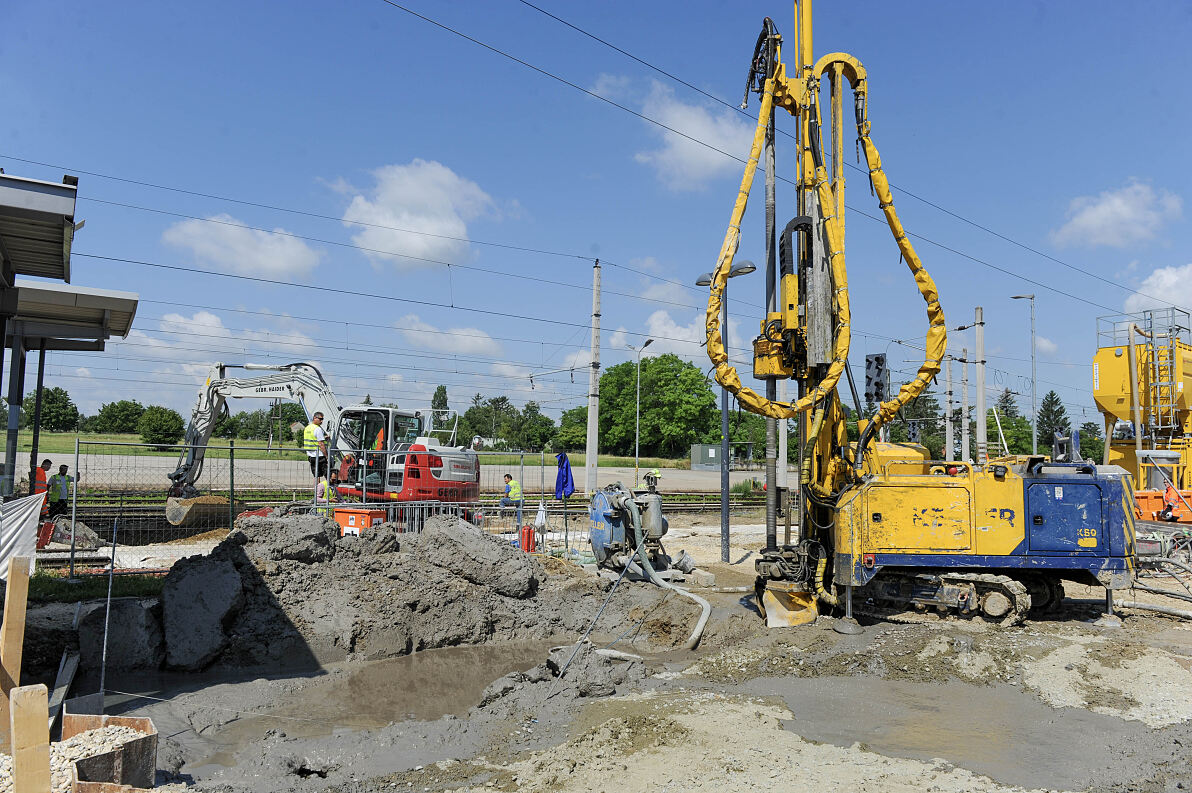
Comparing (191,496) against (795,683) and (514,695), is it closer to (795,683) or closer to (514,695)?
(514,695)

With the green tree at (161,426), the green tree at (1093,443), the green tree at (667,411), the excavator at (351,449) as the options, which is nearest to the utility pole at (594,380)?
the excavator at (351,449)

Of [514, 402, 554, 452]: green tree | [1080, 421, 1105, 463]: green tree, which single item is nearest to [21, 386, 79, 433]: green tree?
[514, 402, 554, 452]: green tree

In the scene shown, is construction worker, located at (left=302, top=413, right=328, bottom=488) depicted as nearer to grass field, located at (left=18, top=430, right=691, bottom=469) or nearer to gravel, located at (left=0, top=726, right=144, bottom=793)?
grass field, located at (left=18, top=430, right=691, bottom=469)

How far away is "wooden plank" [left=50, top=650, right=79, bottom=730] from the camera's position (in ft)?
19.9

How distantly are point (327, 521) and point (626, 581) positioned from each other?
186 inches

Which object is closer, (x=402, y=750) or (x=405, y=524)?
(x=402, y=750)

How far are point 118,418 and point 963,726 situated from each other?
62376mm

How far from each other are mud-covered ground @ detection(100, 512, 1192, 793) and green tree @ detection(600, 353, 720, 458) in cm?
6764

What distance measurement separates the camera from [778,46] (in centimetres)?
1094

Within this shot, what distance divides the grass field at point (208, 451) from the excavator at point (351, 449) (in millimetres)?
778

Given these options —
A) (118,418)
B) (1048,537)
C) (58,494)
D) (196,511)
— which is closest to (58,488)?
(58,494)

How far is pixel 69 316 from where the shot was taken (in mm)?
12672

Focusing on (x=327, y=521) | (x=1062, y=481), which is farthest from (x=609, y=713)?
(x=1062, y=481)

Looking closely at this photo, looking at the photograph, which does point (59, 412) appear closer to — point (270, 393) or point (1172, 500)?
point (270, 393)
